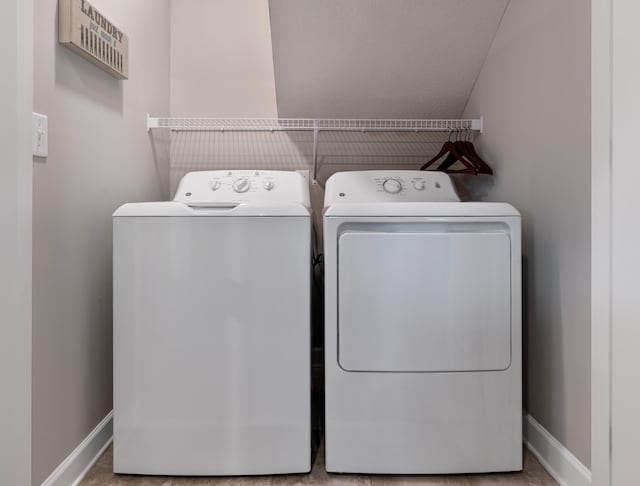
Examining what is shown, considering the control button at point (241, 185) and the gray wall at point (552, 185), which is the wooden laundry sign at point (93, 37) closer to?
the control button at point (241, 185)

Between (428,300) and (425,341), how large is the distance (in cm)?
13

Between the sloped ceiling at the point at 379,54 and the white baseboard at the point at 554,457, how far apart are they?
1.48 metres

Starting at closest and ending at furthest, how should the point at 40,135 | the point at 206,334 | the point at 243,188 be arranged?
the point at 40,135
the point at 206,334
the point at 243,188

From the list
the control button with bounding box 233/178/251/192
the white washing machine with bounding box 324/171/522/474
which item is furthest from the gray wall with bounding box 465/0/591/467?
the control button with bounding box 233/178/251/192

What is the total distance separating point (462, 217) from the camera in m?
1.32

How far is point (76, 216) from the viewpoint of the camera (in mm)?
1328

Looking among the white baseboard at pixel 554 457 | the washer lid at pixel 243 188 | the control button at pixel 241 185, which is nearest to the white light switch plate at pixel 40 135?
the washer lid at pixel 243 188

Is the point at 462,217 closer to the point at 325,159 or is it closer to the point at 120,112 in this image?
the point at 325,159

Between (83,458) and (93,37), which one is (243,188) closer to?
(93,37)

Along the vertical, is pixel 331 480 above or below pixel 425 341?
below

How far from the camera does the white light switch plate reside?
1101mm

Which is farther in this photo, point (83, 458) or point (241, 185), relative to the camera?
point (241, 185)

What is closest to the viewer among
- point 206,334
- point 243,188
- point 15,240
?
point 15,240

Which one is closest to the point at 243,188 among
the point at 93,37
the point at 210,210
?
the point at 210,210
